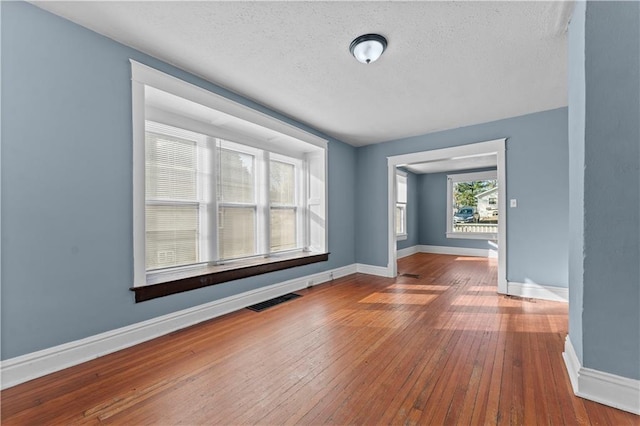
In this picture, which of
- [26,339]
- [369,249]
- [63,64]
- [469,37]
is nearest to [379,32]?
[469,37]

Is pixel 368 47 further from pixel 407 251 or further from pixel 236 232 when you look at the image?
pixel 407 251

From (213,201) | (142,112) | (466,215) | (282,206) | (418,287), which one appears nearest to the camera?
(142,112)

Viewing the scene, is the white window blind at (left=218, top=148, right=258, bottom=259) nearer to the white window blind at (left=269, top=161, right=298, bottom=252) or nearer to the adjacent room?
the adjacent room

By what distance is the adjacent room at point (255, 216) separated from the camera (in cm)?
163

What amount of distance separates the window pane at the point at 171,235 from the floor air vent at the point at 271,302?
905mm

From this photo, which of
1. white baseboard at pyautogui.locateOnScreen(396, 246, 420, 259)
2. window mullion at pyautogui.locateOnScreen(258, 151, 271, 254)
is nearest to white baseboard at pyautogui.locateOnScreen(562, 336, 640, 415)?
window mullion at pyautogui.locateOnScreen(258, 151, 271, 254)

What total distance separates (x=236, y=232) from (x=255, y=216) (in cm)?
42

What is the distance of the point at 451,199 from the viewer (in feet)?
26.6

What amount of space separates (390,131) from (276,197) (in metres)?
2.16

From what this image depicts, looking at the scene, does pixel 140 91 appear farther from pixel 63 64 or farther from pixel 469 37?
pixel 469 37

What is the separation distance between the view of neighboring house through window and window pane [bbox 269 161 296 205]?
12.7 feet

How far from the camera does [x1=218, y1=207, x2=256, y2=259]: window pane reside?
3565 millimetres

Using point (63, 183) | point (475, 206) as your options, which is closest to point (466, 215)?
point (475, 206)

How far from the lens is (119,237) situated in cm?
230
